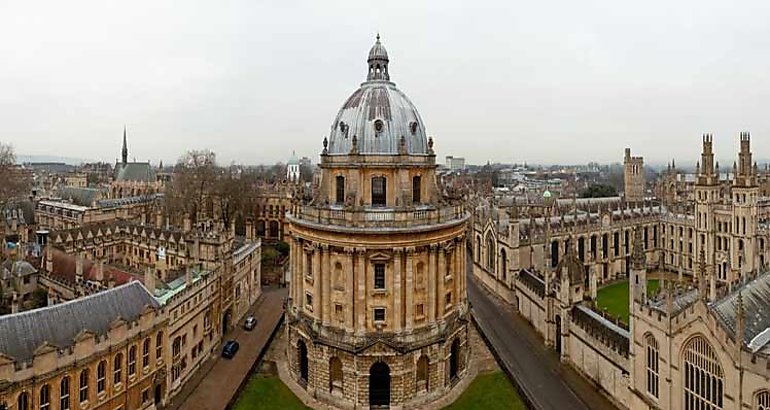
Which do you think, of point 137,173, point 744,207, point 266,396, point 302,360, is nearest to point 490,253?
point 744,207

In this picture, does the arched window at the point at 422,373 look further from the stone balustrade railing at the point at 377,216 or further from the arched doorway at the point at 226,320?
the arched doorway at the point at 226,320

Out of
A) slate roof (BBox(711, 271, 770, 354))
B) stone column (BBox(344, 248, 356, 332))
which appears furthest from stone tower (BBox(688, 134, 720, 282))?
stone column (BBox(344, 248, 356, 332))

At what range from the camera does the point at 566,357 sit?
113 feet

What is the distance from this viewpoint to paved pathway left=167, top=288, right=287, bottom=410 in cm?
2981

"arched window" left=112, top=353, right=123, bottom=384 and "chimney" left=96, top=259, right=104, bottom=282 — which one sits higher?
"chimney" left=96, top=259, right=104, bottom=282

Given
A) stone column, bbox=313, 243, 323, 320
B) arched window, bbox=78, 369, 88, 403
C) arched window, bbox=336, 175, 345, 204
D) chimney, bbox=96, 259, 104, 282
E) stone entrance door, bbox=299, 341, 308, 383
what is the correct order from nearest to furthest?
arched window, bbox=78, 369, 88, 403, stone column, bbox=313, 243, 323, 320, arched window, bbox=336, 175, 345, 204, stone entrance door, bbox=299, 341, 308, 383, chimney, bbox=96, 259, 104, 282

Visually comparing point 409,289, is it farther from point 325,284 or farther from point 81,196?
point 81,196

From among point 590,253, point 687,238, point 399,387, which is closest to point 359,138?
point 399,387

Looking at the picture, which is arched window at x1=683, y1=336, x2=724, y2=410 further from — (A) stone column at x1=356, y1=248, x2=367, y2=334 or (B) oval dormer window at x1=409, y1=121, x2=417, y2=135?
(B) oval dormer window at x1=409, y1=121, x2=417, y2=135

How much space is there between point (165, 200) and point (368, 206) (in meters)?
52.6

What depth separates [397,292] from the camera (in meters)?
29.7

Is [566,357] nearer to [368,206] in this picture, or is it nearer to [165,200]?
[368,206]

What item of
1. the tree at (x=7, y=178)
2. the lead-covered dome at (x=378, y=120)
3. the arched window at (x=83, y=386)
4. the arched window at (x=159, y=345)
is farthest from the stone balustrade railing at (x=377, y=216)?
the tree at (x=7, y=178)

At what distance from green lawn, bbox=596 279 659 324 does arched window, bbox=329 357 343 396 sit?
75.6 feet
